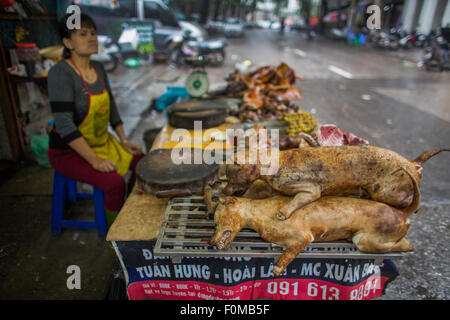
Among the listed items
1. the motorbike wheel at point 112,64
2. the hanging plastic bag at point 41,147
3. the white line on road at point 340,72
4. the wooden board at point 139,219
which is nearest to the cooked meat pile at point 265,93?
the wooden board at point 139,219

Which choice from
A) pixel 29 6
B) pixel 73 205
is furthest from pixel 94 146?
pixel 29 6

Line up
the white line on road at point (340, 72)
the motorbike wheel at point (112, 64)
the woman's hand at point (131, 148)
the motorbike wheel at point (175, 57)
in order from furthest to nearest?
the motorbike wheel at point (175, 57) < the white line on road at point (340, 72) < the motorbike wheel at point (112, 64) < the woman's hand at point (131, 148)

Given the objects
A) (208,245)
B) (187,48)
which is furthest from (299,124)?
(187,48)

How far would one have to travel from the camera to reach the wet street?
→ 2602mm

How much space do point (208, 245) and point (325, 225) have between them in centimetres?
58

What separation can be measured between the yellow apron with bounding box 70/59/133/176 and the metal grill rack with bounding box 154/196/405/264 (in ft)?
4.25

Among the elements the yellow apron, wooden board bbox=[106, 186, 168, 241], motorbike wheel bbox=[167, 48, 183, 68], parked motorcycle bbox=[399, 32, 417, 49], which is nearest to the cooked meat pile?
the yellow apron

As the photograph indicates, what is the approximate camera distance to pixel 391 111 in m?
6.84

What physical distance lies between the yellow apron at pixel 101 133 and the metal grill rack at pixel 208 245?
129 centimetres

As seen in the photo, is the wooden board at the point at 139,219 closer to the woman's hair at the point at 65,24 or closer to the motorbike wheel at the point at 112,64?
the woman's hair at the point at 65,24

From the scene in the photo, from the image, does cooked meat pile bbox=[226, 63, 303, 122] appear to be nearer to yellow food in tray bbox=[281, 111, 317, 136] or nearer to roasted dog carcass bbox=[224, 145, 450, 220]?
yellow food in tray bbox=[281, 111, 317, 136]

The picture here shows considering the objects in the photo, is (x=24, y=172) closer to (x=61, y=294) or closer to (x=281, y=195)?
(x=61, y=294)

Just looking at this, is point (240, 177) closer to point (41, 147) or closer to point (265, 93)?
point (265, 93)

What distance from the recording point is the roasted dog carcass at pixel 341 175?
1.45 meters
